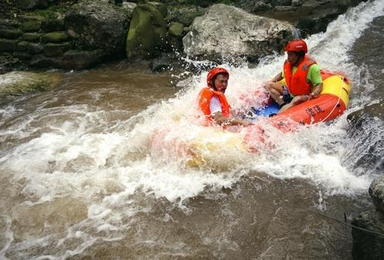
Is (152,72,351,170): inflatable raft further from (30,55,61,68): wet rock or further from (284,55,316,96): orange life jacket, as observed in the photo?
(30,55,61,68): wet rock

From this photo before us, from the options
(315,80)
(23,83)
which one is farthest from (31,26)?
(315,80)

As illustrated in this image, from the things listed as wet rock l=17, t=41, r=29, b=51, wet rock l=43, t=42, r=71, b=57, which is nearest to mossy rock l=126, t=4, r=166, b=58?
wet rock l=43, t=42, r=71, b=57

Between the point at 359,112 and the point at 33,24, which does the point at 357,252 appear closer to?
the point at 359,112

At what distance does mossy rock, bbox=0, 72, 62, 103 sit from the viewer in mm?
8555

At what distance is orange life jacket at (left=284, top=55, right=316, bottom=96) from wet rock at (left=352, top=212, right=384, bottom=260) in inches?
130

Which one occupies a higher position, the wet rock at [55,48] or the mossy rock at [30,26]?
the mossy rock at [30,26]

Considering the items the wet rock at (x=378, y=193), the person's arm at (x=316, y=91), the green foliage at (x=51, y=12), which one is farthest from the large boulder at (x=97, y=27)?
the wet rock at (x=378, y=193)

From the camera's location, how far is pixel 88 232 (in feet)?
14.2

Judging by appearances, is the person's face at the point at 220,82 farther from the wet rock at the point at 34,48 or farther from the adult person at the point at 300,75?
the wet rock at the point at 34,48

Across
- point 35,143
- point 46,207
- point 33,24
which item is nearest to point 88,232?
point 46,207

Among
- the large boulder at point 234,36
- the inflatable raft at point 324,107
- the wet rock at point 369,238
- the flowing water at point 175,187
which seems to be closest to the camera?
the wet rock at point 369,238

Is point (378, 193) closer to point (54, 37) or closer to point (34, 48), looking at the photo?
point (54, 37)

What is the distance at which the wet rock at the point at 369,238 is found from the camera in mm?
3144

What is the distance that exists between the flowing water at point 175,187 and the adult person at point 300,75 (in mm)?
687
